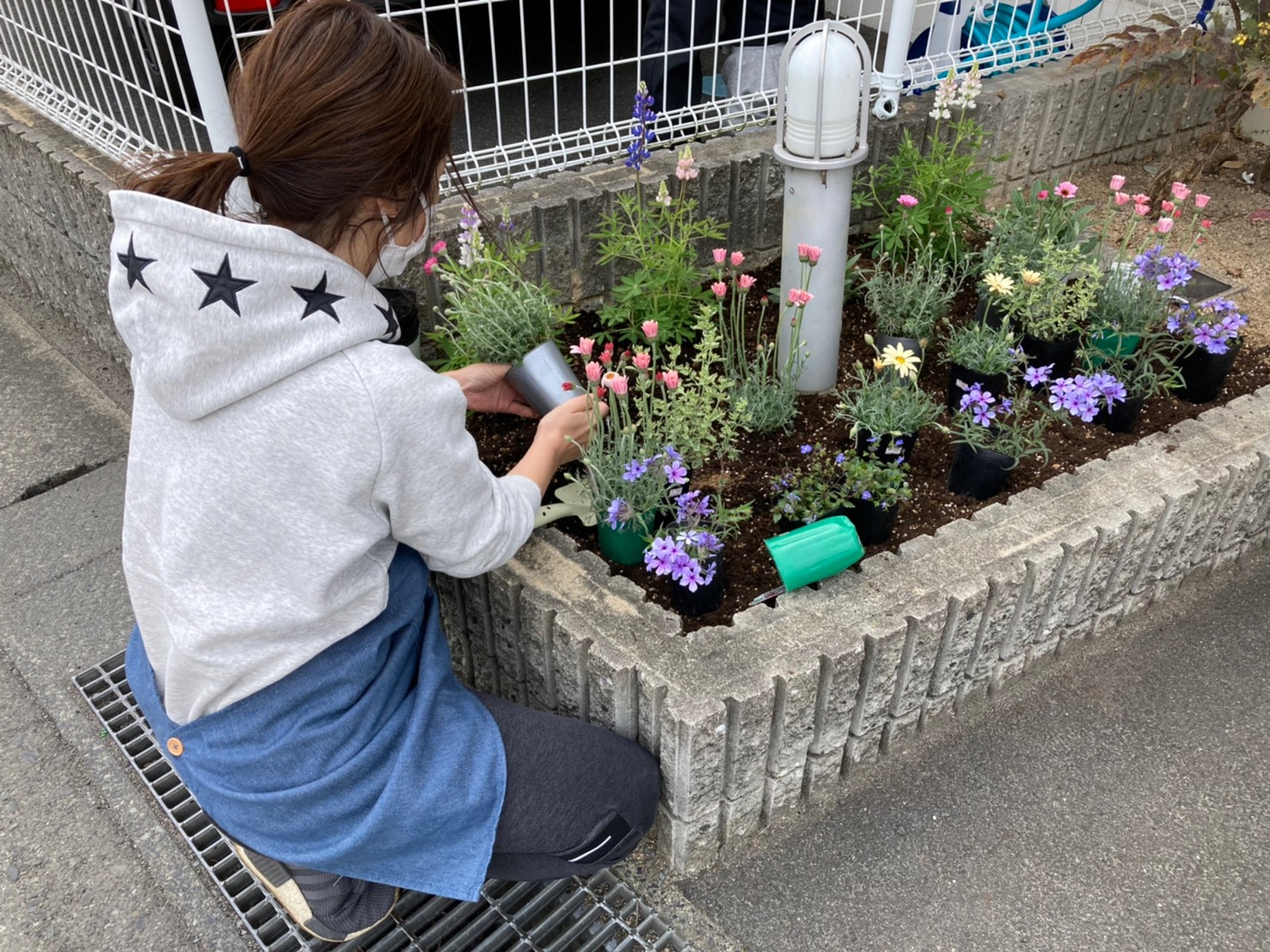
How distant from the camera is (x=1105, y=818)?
210cm

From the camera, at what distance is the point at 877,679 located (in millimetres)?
1996

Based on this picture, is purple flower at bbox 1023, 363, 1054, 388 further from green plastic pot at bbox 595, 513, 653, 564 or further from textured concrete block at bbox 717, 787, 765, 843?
textured concrete block at bbox 717, 787, 765, 843

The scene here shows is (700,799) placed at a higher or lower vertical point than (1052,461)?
lower

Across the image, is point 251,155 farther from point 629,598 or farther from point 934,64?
point 934,64

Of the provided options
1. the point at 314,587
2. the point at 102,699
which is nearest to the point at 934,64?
the point at 314,587

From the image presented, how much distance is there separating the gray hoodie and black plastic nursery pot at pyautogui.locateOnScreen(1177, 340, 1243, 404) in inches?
74.8

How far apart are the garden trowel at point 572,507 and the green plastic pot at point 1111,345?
136 centimetres

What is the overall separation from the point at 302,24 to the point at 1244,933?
222 centimetres

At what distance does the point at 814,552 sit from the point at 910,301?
1.07 m

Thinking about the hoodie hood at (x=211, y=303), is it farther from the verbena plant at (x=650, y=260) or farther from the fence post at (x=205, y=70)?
the verbena plant at (x=650, y=260)

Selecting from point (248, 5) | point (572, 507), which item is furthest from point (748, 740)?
point (248, 5)

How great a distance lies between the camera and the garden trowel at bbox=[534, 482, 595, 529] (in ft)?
7.09

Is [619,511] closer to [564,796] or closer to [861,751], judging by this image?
[564,796]

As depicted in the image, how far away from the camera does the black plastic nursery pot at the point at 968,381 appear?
2504 mm
